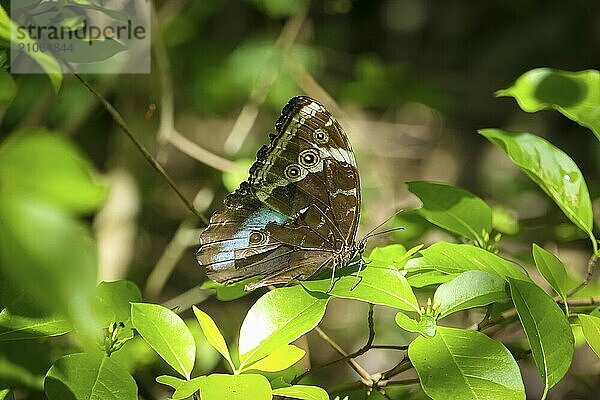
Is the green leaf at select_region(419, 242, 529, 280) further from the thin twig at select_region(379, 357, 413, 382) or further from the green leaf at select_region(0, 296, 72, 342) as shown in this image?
the green leaf at select_region(0, 296, 72, 342)

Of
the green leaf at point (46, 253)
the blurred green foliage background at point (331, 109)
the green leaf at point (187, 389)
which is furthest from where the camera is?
the blurred green foliage background at point (331, 109)

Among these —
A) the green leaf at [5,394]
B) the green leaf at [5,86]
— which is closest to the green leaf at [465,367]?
the green leaf at [5,394]

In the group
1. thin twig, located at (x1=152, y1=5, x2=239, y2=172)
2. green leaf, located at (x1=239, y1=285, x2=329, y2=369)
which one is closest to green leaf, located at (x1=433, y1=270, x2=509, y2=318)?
green leaf, located at (x1=239, y1=285, x2=329, y2=369)

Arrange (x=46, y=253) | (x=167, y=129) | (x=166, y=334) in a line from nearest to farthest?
1. (x=46, y=253)
2. (x=166, y=334)
3. (x=167, y=129)

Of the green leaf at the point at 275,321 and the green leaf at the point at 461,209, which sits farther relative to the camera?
the green leaf at the point at 461,209

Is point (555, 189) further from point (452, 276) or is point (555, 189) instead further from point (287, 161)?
point (287, 161)

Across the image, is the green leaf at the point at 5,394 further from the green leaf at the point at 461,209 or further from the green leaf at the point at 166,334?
Result: the green leaf at the point at 461,209

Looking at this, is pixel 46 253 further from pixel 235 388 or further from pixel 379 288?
pixel 379 288

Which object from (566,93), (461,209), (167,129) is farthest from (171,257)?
(566,93)
